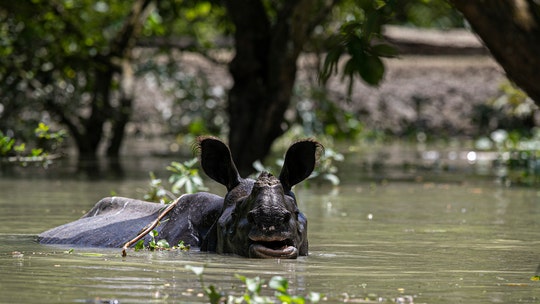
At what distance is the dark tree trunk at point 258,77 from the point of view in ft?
60.4

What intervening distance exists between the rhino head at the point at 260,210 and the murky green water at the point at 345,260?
0.13 metres

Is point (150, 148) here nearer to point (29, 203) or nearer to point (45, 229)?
→ point (29, 203)

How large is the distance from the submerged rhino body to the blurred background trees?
126cm

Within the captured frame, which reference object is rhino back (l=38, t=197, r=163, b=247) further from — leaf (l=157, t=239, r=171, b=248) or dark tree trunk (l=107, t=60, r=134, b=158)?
dark tree trunk (l=107, t=60, r=134, b=158)

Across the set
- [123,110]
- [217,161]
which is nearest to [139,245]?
[217,161]

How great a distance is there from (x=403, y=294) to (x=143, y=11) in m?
19.3

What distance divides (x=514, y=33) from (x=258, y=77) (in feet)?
43.6

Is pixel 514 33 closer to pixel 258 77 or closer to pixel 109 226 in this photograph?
pixel 109 226

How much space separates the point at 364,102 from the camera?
34.2m

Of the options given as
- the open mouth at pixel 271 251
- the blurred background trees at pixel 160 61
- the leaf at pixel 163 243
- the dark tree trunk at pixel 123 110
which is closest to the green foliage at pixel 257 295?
the blurred background trees at pixel 160 61

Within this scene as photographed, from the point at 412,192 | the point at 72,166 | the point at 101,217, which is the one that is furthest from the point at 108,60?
the point at 101,217

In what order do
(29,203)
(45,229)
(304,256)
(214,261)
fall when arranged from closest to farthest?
1. (214,261)
2. (304,256)
3. (45,229)
4. (29,203)

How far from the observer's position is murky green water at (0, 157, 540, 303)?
273 inches

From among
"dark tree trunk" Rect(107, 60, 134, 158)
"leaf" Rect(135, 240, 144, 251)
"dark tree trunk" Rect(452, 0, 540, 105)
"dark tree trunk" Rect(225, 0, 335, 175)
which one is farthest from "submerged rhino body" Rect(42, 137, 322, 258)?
"dark tree trunk" Rect(107, 60, 134, 158)
